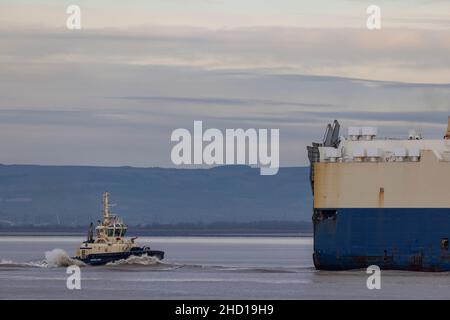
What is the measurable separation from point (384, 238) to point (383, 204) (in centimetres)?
123

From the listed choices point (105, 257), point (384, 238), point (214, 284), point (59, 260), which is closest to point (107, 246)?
point (105, 257)

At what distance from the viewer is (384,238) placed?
196ft

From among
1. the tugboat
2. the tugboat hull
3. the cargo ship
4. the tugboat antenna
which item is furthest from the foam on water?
the cargo ship

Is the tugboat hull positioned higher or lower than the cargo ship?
lower

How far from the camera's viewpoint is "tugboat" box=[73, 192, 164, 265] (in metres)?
71.4

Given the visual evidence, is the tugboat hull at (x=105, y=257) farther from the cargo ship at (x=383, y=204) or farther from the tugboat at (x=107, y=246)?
the cargo ship at (x=383, y=204)

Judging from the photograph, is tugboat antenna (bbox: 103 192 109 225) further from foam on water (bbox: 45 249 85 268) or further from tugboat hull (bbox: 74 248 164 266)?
foam on water (bbox: 45 249 85 268)

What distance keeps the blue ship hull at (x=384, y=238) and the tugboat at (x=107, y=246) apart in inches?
523

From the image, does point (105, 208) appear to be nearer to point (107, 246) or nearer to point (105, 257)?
point (107, 246)

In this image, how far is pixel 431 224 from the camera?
58875mm

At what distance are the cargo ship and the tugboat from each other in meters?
13.1

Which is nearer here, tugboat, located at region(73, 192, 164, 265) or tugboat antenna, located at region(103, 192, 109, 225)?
tugboat antenna, located at region(103, 192, 109, 225)
